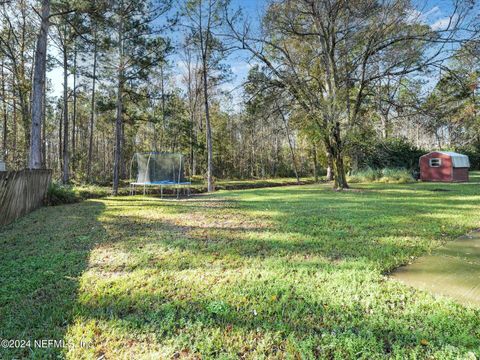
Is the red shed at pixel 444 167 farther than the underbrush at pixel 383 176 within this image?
No

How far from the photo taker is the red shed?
44.4ft

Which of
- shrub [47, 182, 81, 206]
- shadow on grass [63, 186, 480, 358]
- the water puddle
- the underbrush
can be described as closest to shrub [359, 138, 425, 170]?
the underbrush

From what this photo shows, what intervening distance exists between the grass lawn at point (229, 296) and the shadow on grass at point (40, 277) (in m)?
0.01

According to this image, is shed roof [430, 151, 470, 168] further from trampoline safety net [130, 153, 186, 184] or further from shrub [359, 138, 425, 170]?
trampoline safety net [130, 153, 186, 184]

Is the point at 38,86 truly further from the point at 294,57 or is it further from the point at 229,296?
the point at 294,57

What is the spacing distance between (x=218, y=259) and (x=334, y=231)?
1.91 meters

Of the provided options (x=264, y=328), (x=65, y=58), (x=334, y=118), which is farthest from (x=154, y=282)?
(x=65, y=58)

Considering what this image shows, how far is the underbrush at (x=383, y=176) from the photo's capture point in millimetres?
13812

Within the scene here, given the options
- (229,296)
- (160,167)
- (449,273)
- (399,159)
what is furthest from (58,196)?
(399,159)

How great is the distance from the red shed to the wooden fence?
675 inches

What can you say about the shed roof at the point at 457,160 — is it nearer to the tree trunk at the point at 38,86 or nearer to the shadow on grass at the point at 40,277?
the shadow on grass at the point at 40,277

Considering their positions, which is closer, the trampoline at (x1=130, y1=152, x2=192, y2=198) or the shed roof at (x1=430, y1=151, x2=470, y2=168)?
the trampoline at (x1=130, y1=152, x2=192, y2=198)

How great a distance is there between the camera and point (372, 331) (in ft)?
5.34

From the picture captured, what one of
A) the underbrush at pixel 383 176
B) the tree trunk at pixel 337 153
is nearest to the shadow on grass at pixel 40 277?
the tree trunk at pixel 337 153
